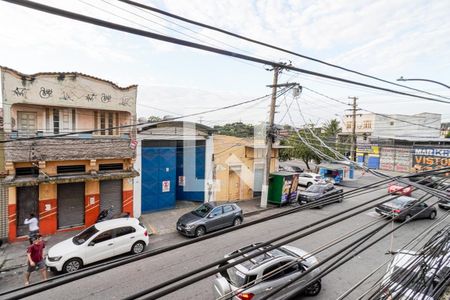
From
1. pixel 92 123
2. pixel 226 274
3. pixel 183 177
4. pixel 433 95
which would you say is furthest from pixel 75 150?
pixel 433 95

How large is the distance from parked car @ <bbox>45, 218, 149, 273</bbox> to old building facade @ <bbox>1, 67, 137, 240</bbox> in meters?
3.45

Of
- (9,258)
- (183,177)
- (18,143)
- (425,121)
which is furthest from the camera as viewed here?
(425,121)

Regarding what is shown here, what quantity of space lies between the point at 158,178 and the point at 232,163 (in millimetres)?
5395

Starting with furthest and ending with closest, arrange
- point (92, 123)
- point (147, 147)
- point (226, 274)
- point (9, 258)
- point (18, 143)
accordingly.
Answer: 1. point (147, 147)
2. point (92, 123)
3. point (18, 143)
4. point (9, 258)
5. point (226, 274)

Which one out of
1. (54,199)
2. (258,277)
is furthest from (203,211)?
(54,199)

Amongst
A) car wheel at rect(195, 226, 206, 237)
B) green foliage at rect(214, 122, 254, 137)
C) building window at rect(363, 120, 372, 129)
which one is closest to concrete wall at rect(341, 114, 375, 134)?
building window at rect(363, 120, 372, 129)

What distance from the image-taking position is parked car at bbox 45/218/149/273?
8898mm

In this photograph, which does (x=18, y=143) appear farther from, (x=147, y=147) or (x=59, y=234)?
(x=147, y=147)

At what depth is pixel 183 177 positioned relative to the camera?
17828 mm

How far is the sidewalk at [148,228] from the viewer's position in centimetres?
945

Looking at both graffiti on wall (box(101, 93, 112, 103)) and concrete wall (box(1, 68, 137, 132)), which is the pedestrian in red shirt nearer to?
concrete wall (box(1, 68, 137, 132))

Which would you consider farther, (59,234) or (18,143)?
(59,234)

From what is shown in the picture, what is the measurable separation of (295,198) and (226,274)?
502 inches

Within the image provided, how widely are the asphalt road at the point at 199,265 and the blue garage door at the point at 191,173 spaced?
5.51 m
